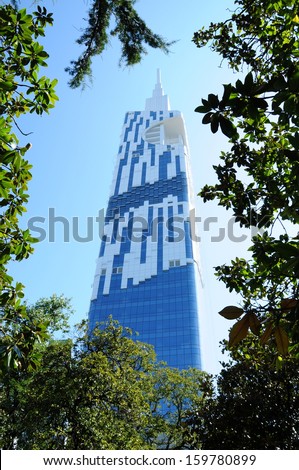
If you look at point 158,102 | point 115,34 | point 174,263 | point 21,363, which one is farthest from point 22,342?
point 158,102

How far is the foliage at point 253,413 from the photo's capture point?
22.5ft

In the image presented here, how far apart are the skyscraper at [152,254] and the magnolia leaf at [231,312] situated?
5207cm

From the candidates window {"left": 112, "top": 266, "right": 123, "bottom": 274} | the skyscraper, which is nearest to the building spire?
the skyscraper

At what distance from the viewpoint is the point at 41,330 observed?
3666 mm

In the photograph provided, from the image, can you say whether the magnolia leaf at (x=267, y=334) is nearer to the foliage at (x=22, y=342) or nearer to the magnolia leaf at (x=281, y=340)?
the magnolia leaf at (x=281, y=340)

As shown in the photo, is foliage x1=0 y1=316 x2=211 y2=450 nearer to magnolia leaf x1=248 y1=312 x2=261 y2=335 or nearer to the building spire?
magnolia leaf x1=248 y1=312 x2=261 y2=335

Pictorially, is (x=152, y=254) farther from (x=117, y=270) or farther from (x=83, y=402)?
(x=83, y=402)

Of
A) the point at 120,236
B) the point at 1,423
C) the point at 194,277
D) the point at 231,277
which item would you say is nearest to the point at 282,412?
the point at 231,277

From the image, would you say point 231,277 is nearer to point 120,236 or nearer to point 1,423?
point 1,423

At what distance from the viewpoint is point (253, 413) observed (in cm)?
729

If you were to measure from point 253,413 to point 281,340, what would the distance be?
5.66 metres

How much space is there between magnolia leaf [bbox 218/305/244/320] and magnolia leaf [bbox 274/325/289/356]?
347 mm

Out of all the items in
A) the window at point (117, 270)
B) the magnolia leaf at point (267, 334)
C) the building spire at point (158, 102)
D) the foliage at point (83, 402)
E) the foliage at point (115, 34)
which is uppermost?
the building spire at point (158, 102)

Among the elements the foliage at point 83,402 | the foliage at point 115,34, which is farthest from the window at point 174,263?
the foliage at point 115,34
